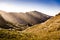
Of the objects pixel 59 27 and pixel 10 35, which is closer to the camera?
pixel 10 35

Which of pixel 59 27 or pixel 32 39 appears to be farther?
pixel 59 27

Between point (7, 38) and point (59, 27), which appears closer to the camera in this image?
point (7, 38)

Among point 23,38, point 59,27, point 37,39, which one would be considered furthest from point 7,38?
point 59,27

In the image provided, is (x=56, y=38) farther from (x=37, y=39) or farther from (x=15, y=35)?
(x=15, y=35)

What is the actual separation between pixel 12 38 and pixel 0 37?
107 inches

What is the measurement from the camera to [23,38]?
36000mm

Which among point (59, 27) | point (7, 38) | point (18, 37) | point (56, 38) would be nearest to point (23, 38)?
point (18, 37)

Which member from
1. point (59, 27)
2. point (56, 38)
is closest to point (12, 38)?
point (56, 38)

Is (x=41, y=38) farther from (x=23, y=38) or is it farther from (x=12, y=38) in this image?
(x=12, y=38)

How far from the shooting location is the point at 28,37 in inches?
1468

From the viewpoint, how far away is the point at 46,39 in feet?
118

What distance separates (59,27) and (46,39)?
25.0 metres

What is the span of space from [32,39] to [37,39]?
119 cm

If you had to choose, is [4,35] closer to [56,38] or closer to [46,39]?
[46,39]
